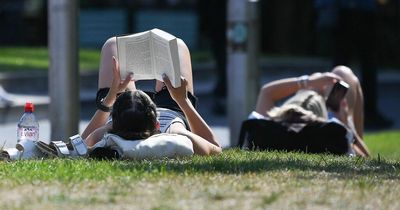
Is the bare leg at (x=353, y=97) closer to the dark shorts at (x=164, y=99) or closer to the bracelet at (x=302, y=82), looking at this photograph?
the bracelet at (x=302, y=82)

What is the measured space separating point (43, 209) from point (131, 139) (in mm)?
1785

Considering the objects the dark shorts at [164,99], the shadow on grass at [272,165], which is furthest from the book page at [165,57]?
the shadow on grass at [272,165]

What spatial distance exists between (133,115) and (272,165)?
0.85m

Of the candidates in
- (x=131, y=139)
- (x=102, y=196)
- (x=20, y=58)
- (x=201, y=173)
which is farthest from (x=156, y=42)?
(x=20, y=58)

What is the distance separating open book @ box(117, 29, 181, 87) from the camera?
272 inches

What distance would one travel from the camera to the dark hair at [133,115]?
21.5 ft

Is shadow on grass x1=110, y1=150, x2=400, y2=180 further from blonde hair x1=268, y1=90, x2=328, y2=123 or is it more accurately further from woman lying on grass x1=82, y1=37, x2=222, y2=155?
blonde hair x1=268, y1=90, x2=328, y2=123

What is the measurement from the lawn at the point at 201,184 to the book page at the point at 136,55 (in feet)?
2.42

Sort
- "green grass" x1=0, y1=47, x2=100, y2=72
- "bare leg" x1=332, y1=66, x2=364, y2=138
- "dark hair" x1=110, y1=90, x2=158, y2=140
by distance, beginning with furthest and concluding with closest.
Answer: "green grass" x1=0, y1=47, x2=100, y2=72 < "bare leg" x1=332, y1=66, x2=364, y2=138 < "dark hair" x1=110, y1=90, x2=158, y2=140

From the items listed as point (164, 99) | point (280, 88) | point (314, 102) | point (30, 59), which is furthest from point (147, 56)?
point (30, 59)

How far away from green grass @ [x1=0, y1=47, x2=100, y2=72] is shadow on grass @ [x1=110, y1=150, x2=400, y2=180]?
941cm

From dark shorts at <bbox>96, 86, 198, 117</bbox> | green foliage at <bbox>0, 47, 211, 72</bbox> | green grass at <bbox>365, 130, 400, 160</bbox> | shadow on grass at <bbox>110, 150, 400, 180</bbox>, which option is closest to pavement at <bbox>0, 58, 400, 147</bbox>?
green foliage at <bbox>0, 47, 211, 72</bbox>

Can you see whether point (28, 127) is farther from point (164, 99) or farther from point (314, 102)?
point (314, 102)

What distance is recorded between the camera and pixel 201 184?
5.61 metres
